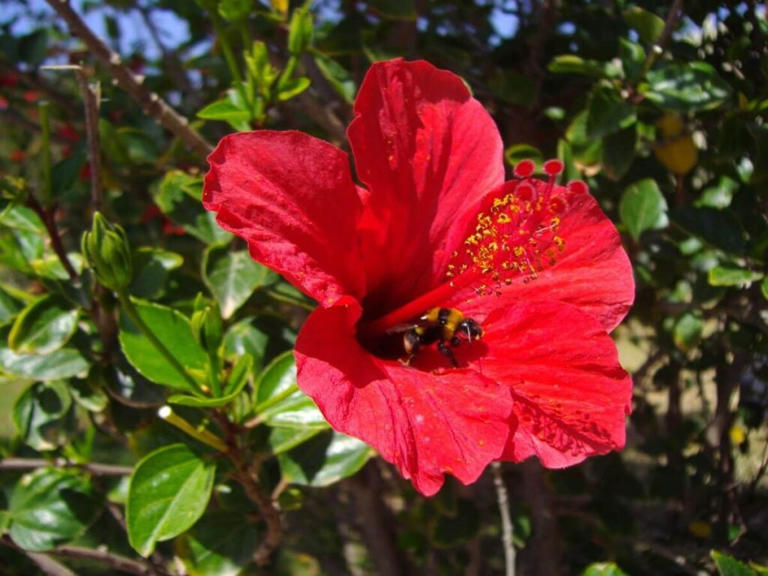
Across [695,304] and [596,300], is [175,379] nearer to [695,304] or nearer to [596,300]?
[596,300]

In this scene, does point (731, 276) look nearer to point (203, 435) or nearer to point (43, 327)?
point (203, 435)

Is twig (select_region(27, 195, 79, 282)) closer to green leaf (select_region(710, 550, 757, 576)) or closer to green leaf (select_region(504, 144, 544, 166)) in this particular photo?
green leaf (select_region(504, 144, 544, 166))

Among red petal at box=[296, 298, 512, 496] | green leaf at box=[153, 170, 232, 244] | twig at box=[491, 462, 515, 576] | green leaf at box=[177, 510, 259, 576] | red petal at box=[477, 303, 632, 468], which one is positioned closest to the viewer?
red petal at box=[296, 298, 512, 496]

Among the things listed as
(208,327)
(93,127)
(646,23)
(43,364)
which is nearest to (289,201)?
(208,327)

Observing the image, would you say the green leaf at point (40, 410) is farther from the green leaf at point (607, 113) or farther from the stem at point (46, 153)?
the green leaf at point (607, 113)

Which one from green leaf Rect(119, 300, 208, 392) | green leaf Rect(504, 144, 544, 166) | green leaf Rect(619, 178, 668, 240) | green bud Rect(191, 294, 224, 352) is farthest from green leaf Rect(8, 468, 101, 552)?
green leaf Rect(619, 178, 668, 240)

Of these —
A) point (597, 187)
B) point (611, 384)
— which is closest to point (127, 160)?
point (597, 187)
